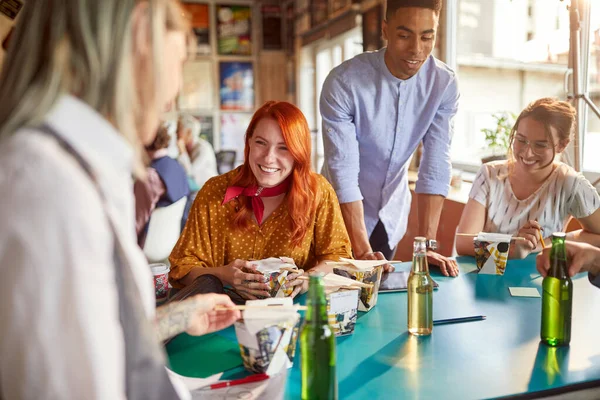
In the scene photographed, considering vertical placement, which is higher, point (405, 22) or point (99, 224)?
point (405, 22)

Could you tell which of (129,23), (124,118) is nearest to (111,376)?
(124,118)

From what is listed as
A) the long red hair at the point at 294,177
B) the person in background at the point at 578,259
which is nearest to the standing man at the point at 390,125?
the long red hair at the point at 294,177

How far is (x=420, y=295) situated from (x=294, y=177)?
72 centimetres

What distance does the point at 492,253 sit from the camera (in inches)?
67.4

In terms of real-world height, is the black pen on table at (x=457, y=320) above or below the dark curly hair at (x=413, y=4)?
below

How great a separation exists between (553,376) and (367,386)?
1.16 feet

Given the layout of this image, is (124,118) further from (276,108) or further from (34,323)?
(276,108)

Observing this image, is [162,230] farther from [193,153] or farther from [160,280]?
[193,153]

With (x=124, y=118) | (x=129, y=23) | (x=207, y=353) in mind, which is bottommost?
(x=207, y=353)

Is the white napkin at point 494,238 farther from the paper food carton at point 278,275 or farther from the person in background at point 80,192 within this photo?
the person in background at point 80,192

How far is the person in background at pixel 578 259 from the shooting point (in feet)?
3.92

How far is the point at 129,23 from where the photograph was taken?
0.63 meters

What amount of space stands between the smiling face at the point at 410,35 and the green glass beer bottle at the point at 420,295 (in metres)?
1.03

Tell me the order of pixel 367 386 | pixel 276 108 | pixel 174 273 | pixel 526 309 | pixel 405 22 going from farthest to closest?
pixel 405 22 < pixel 276 108 < pixel 174 273 < pixel 526 309 < pixel 367 386
